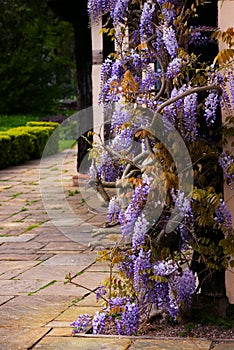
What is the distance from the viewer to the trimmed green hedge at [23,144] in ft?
41.0

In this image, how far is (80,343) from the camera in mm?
3514

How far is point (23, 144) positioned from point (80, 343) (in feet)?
32.8

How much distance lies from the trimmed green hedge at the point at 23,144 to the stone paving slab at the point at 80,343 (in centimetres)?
887

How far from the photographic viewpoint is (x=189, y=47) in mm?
3961

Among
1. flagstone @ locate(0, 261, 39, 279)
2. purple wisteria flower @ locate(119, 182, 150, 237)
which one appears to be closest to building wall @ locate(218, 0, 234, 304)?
purple wisteria flower @ locate(119, 182, 150, 237)

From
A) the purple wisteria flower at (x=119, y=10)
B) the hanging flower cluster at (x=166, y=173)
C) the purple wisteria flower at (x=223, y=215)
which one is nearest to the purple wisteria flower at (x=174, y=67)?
the hanging flower cluster at (x=166, y=173)

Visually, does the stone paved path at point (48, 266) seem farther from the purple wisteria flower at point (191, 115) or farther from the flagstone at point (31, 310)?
the purple wisteria flower at point (191, 115)

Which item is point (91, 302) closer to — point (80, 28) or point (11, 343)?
point (11, 343)

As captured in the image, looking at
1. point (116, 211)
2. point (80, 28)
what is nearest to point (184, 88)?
point (116, 211)

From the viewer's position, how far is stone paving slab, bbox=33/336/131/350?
3.43m

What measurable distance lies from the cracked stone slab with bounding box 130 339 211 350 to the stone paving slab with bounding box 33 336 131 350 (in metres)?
0.06

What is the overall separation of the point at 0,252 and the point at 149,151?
2535 mm

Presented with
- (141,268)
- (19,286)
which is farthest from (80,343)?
(19,286)

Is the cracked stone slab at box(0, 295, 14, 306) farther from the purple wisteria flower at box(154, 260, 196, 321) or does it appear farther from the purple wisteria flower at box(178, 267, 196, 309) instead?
the purple wisteria flower at box(178, 267, 196, 309)
